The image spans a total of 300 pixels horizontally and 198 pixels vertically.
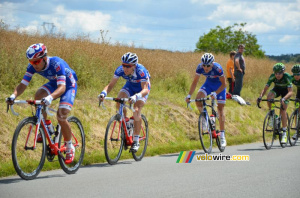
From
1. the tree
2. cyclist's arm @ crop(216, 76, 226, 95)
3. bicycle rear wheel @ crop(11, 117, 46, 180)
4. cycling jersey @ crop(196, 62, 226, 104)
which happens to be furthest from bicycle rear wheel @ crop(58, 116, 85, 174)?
the tree

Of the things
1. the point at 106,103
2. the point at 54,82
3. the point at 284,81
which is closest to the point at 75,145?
the point at 54,82

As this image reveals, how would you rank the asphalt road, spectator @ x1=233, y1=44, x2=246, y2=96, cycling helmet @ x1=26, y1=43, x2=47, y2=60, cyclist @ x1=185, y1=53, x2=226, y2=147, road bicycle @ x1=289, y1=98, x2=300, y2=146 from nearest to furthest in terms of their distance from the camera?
the asphalt road
cycling helmet @ x1=26, y1=43, x2=47, y2=60
cyclist @ x1=185, y1=53, x2=226, y2=147
road bicycle @ x1=289, y1=98, x2=300, y2=146
spectator @ x1=233, y1=44, x2=246, y2=96

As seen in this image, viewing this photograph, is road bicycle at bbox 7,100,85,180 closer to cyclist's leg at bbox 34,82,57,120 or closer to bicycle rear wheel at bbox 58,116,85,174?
bicycle rear wheel at bbox 58,116,85,174

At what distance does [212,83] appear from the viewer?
1358 cm

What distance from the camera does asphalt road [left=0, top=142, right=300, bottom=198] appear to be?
7.34 meters

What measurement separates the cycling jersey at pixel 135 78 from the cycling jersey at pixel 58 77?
1.63 m

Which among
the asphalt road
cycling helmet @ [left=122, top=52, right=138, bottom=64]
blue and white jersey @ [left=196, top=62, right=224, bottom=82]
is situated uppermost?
cycling helmet @ [left=122, top=52, right=138, bottom=64]

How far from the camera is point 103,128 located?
12.7 metres

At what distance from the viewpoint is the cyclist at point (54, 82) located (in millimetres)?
8141

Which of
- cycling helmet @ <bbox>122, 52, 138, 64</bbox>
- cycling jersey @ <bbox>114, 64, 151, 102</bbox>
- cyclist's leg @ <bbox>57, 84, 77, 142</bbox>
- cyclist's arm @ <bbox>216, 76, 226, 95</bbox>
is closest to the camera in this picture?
cyclist's leg @ <bbox>57, 84, 77, 142</bbox>

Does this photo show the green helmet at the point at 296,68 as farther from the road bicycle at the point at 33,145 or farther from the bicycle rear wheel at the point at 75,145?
the road bicycle at the point at 33,145

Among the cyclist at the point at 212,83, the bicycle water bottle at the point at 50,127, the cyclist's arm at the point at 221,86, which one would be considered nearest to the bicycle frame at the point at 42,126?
the bicycle water bottle at the point at 50,127

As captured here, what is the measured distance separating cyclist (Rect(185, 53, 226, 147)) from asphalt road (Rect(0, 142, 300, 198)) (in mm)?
2231

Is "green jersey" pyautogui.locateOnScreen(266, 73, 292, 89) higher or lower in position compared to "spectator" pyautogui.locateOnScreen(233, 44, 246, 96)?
lower
